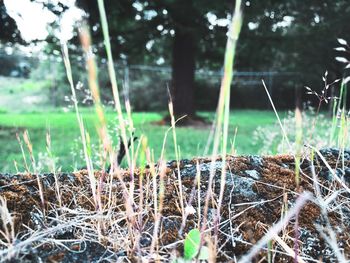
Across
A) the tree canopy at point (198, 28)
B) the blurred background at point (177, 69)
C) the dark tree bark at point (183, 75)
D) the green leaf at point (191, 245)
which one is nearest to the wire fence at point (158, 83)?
the blurred background at point (177, 69)

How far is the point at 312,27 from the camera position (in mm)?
14406

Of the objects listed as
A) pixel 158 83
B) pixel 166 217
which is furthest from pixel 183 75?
pixel 166 217

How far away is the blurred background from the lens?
6.14 metres

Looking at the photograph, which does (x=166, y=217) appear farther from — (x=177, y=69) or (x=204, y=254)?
(x=177, y=69)

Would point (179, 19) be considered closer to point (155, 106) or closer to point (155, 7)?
point (155, 7)

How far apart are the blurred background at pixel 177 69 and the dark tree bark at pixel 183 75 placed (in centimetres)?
3

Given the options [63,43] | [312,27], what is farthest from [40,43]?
[63,43]

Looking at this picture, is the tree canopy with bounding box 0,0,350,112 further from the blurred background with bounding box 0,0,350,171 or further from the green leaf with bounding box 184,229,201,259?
the green leaf with bounding box 184,229,201,259

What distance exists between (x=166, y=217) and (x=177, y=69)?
13.2 m

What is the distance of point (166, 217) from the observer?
115cm

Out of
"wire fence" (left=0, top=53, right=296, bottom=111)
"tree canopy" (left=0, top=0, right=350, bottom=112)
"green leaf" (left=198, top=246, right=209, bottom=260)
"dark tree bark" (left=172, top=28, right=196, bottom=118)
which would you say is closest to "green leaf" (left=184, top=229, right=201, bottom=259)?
"green leaf" (left=198, top=246, right=209, bottom=260)

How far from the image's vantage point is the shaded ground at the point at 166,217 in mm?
1008

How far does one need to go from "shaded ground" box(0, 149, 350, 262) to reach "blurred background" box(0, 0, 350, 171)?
22 centimetres

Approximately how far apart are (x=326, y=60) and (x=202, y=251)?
19.5 metres
